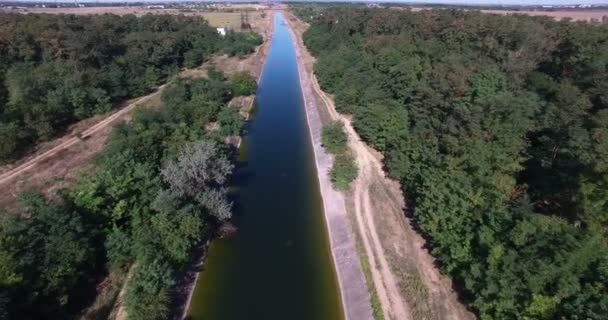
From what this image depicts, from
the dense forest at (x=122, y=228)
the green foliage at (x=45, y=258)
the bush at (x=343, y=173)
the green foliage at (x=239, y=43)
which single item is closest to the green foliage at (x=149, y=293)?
the dense forest at (x=122, y=228)

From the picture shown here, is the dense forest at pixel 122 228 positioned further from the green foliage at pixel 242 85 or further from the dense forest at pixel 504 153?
the green foliage at pixel 242 85

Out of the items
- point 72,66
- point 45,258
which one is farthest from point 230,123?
point 72,66

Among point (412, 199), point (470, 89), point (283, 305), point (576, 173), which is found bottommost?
point (283, 305)

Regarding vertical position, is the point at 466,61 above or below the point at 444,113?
above

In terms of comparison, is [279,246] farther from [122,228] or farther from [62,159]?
[62,159]

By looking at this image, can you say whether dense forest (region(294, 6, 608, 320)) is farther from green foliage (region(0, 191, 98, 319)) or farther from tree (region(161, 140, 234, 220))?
green foliage (region(0, 191, 98, 319))

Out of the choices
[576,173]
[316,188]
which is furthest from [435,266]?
[316,188]

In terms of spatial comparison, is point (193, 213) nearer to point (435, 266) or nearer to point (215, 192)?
point (215, 192)
